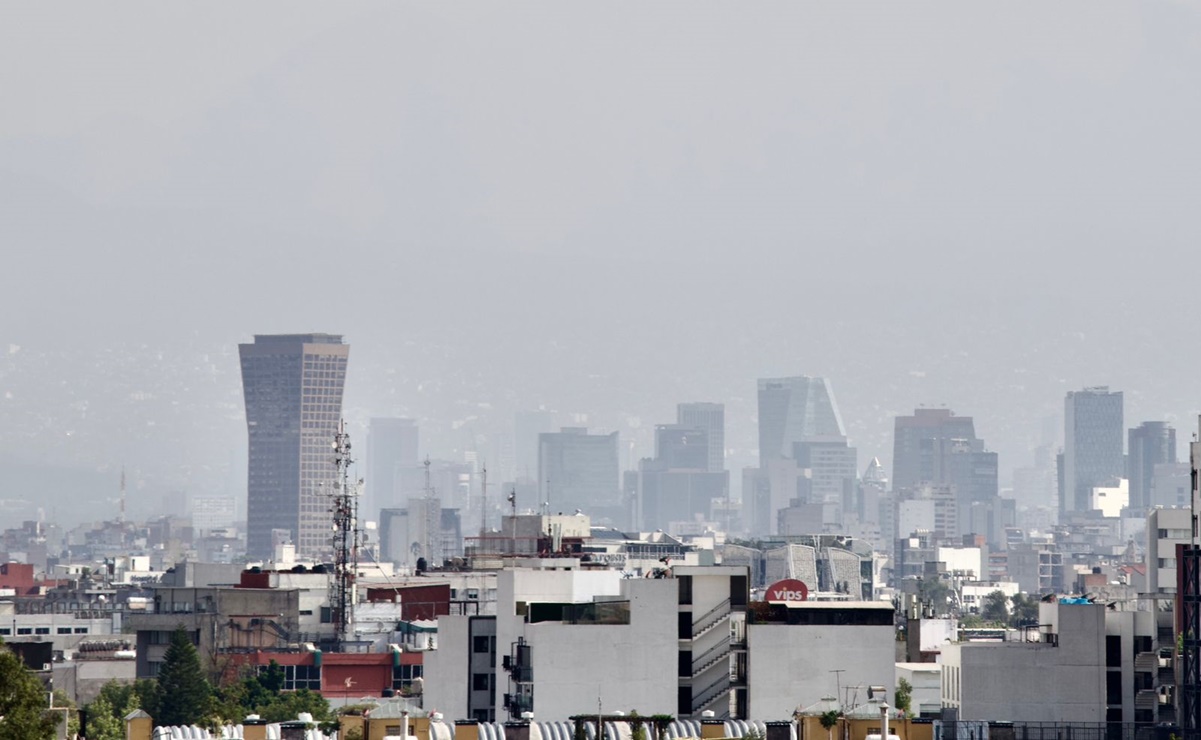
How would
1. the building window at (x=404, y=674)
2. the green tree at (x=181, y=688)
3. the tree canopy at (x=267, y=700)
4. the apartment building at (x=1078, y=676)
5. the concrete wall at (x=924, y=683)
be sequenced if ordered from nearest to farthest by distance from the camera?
the apartment building at (x=1078, y=676) < the concrete wall at (x=924, y=683) < the tree canopy at (x=267, y=700) < the green tree at (x=181, y=688) < the building window at (x=404, y=674)

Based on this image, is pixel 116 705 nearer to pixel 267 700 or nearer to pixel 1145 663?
pixel 267 700

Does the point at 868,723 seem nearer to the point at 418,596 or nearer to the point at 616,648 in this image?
the point at 616,648

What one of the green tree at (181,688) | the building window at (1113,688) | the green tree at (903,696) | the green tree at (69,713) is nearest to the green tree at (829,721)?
the green tree at (903,696)

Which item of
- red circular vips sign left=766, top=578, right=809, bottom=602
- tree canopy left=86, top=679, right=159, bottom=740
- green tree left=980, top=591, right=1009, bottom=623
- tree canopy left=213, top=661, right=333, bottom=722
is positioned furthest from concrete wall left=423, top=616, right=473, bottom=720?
green tree left=980, top=591, right=1009, bottom=623

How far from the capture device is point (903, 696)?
232ft

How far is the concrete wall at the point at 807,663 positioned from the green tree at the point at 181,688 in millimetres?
24510

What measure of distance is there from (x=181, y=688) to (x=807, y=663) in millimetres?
29816

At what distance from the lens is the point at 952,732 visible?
58.0 meters

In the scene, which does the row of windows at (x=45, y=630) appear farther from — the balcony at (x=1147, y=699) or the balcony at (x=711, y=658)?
the balcony at (x=1147, y=699)

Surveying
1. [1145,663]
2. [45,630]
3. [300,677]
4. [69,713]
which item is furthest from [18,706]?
[45,630]

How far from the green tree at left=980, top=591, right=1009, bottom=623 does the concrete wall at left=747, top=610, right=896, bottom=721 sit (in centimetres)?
9889

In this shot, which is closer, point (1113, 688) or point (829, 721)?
point (829, 721)

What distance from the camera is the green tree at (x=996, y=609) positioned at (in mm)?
173500

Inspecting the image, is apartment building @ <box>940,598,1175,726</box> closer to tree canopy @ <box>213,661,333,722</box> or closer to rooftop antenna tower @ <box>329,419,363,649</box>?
tree canopy @ <box>213,661,333,722</box>
